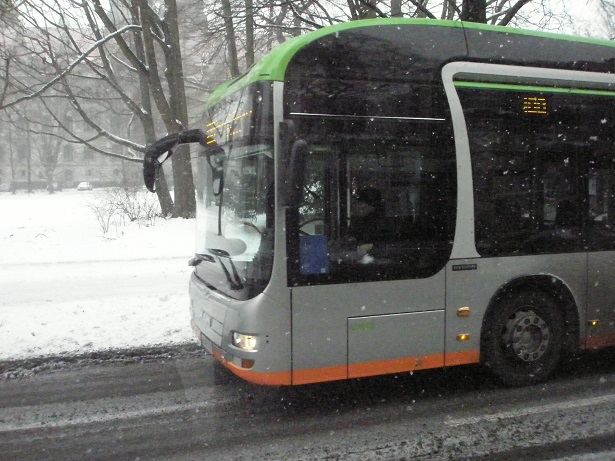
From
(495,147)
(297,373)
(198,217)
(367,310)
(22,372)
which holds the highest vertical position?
(495,147)

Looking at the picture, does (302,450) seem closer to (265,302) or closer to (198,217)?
(265,302)

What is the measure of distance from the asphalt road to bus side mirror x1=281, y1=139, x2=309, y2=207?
1.86 m

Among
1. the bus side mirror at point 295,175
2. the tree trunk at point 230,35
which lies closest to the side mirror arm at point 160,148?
the bus side mirror at point 295,175

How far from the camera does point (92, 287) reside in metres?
11.1

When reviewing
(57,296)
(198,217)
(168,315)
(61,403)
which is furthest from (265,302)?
(57,296)

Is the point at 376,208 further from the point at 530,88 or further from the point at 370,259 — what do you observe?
the point at 530,88

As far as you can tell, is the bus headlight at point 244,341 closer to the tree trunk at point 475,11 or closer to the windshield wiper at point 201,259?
the windshield wiper at point 201,259

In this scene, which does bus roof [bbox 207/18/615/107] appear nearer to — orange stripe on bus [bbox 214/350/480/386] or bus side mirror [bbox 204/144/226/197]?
bus side mirror [bbox 204/144/226/197]

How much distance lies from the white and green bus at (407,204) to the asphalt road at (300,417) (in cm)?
40

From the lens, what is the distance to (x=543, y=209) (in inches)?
222

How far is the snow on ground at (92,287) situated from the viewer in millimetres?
7383

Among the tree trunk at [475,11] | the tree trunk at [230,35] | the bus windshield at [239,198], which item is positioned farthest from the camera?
the tree trunk at [230,35]

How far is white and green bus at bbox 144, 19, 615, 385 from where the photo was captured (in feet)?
15.7

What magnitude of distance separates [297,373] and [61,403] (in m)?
2.30
